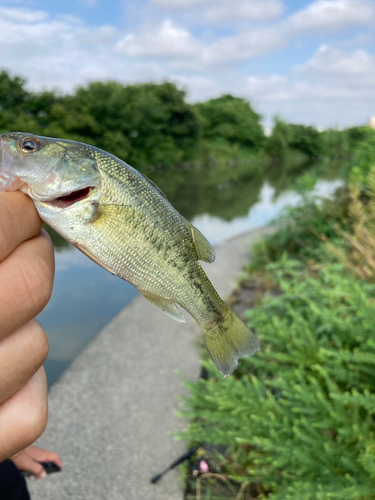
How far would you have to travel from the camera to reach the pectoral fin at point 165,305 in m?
1.22

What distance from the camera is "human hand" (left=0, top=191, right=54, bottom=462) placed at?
1026mm

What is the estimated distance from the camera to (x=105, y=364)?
15.2 ft

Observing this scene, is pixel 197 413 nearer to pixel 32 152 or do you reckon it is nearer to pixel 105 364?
pixel 105 364

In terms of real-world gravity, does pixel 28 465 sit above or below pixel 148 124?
below

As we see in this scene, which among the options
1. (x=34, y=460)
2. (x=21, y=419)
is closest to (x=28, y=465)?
(x=34, y=460)

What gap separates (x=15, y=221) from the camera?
3.33 ft

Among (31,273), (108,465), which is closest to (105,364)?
(108,465)

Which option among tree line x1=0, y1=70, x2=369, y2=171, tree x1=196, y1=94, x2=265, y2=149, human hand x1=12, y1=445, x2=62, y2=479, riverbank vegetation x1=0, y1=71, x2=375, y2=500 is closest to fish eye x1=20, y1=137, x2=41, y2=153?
human hand x1=12, y1=445, x2=62, y2=479

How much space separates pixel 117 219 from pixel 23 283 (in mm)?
330

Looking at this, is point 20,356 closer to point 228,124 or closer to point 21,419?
point 21,419

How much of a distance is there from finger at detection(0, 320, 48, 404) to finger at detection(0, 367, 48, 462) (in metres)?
0.06

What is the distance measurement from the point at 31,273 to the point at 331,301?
318 centimetres

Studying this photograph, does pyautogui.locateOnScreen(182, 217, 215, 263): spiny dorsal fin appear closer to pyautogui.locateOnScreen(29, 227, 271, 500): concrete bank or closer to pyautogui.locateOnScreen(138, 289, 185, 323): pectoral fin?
pyautogui.locateOnScreen(138, 289, 185, 323): pectoral fin

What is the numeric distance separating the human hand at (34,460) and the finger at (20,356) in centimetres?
137
